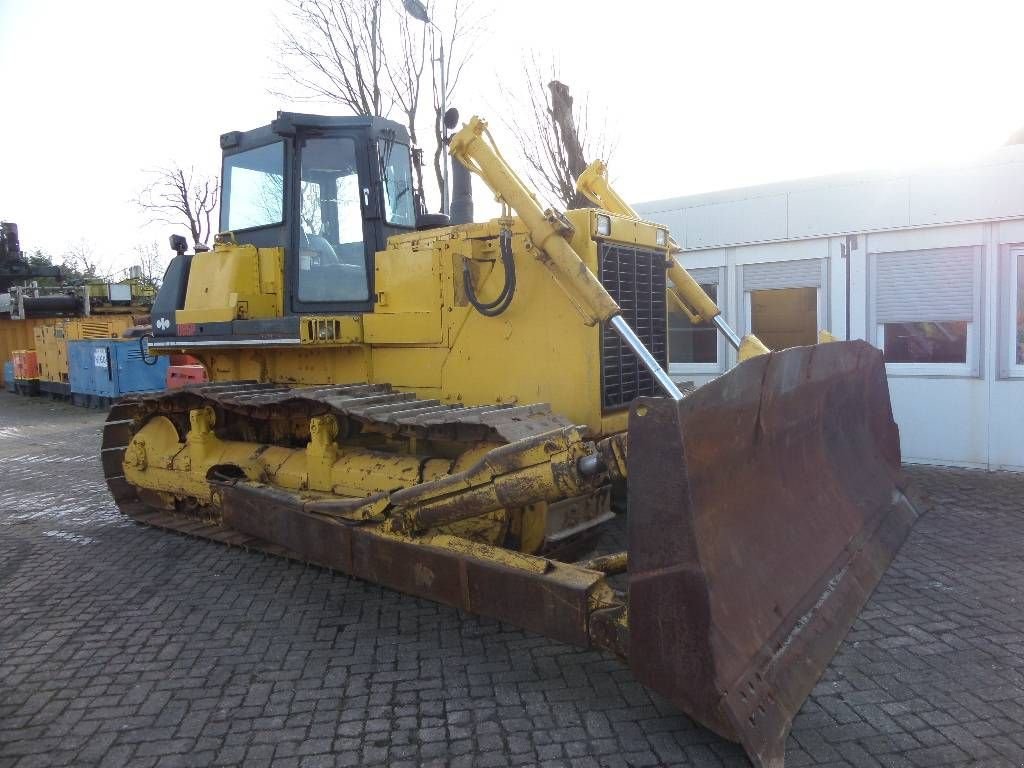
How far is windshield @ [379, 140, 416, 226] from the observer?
566cm

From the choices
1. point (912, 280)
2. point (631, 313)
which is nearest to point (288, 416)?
point (631, 313)

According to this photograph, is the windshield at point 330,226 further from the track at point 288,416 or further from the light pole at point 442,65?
the light pole at point 442,65

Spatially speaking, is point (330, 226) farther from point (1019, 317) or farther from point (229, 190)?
point (1019, 317)

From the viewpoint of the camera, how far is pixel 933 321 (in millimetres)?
7773

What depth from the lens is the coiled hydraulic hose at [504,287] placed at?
14.6 feet

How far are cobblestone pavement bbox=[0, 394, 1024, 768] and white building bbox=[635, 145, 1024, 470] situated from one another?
256 cm

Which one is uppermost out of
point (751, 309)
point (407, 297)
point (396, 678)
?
point (407, 297)

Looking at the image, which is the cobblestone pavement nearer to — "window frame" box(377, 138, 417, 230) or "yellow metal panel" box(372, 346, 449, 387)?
"yellow metal panel" box(372, 346, 449, 387)

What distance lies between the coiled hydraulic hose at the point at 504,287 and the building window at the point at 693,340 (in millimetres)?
5145

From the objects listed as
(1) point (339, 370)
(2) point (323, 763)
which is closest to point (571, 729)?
(2) point (323, 763)

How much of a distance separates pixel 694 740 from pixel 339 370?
378cm

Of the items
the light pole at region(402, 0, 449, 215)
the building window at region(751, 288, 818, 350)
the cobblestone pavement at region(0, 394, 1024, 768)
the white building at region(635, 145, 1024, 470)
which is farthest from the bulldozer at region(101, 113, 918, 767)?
the light pole at region(402, 0, 449, 215)

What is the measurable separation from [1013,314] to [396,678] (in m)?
7.24

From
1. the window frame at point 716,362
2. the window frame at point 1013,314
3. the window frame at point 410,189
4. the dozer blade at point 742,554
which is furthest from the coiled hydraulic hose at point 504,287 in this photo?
the window frame at point 1013,314
